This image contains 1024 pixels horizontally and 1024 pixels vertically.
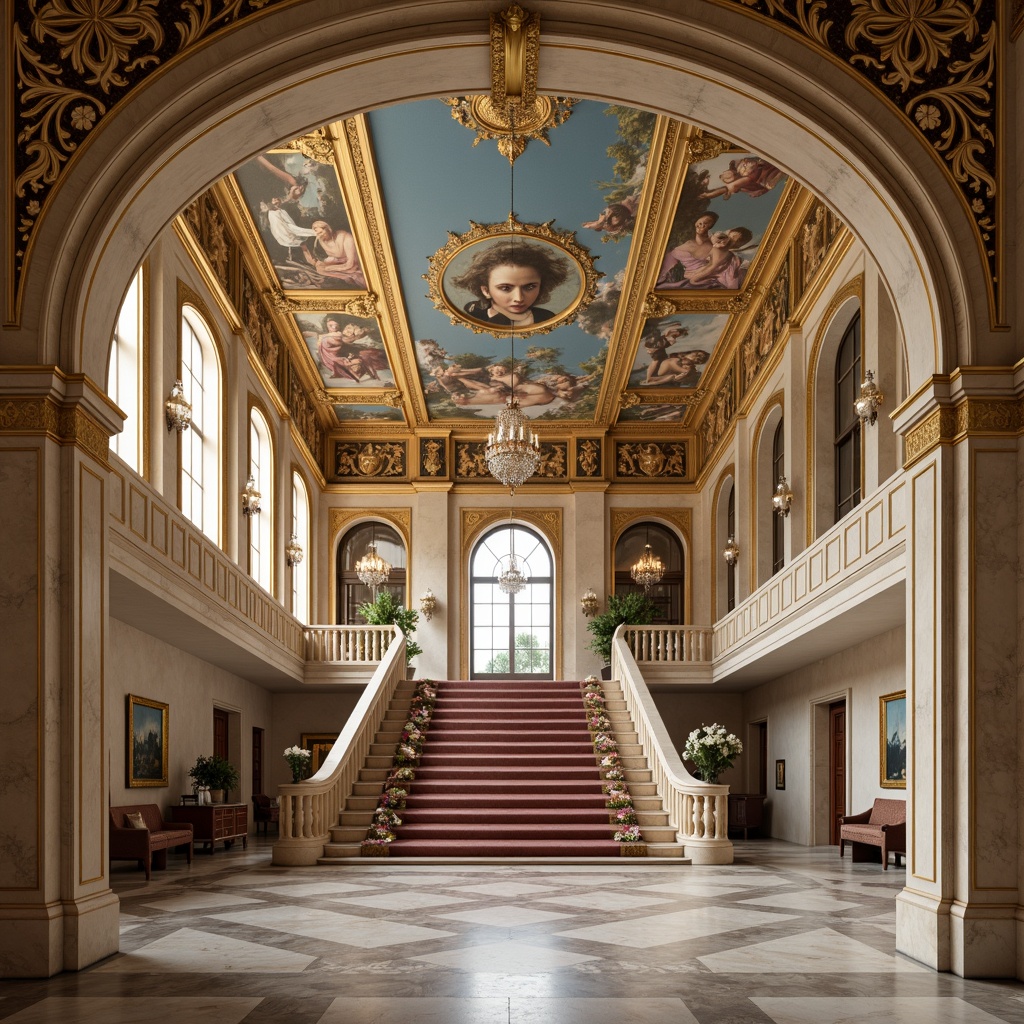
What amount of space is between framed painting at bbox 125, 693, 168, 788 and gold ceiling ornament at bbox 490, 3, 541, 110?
30.5 ft

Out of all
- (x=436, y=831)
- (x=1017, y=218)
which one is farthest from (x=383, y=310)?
(x=1017, y=218)

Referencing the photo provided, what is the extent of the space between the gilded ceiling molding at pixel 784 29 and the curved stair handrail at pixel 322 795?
8.24m

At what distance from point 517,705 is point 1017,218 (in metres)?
13.9

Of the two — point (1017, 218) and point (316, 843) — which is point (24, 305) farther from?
point (316, 843)

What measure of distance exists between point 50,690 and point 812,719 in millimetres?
13886

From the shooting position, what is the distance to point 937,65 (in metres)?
7.67

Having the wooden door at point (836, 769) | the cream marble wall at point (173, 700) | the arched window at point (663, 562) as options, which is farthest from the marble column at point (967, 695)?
the arched window at point (663, 562)

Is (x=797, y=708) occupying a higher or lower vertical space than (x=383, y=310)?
lower

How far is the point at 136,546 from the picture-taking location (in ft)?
38.5

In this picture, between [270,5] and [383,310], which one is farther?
[383,310]

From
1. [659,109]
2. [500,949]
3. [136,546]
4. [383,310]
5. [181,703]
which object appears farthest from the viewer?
[383,310]

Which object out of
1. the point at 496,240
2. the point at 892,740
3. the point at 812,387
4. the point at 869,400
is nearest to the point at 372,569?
the point at 496,240

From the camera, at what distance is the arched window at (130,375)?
44.1 ft

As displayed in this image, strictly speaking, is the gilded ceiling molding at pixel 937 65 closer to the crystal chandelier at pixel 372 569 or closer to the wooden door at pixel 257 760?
the wooden door at pixel 257 760
